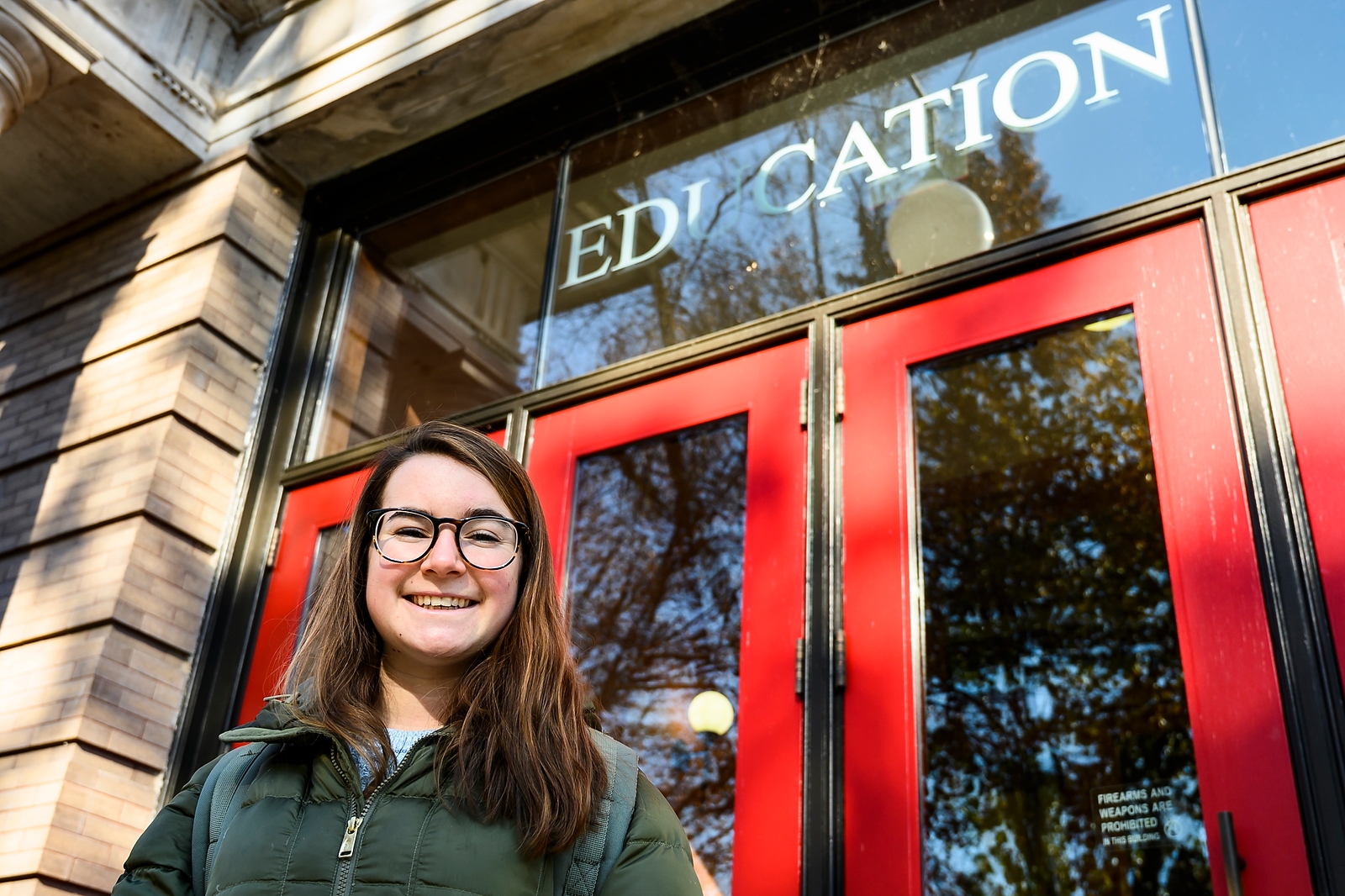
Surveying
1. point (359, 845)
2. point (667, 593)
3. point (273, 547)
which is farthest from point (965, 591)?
point (359, 845)

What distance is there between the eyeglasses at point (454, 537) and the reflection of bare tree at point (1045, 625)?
174 cm

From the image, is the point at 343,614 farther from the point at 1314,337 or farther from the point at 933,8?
the point at 933,8

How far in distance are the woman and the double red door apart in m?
1.58

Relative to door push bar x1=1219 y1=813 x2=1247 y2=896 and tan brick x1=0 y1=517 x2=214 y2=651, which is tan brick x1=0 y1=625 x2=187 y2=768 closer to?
tan brick x1=0 y1=517 x2=214 y2=651

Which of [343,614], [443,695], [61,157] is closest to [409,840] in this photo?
[443,695]

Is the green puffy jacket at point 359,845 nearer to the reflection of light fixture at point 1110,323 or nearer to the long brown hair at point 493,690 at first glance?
the long brown hair at point 493,690

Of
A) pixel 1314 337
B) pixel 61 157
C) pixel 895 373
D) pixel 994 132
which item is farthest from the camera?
pixel 61 157

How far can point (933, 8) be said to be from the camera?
439 cm

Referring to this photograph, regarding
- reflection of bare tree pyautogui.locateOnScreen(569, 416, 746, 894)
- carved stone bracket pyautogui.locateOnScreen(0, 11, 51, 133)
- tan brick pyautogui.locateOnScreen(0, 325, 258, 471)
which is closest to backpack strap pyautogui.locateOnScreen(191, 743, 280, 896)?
reflection of bare tree pyautogui.locateOnScreen(569, 416, 746, 894)

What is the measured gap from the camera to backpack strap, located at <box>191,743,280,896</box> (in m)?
1.75

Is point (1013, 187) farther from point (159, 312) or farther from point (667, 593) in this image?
point (159, 312)

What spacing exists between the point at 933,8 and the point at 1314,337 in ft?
6.53

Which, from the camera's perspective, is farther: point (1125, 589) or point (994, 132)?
point (1125, 589)

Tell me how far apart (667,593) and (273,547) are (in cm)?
166
